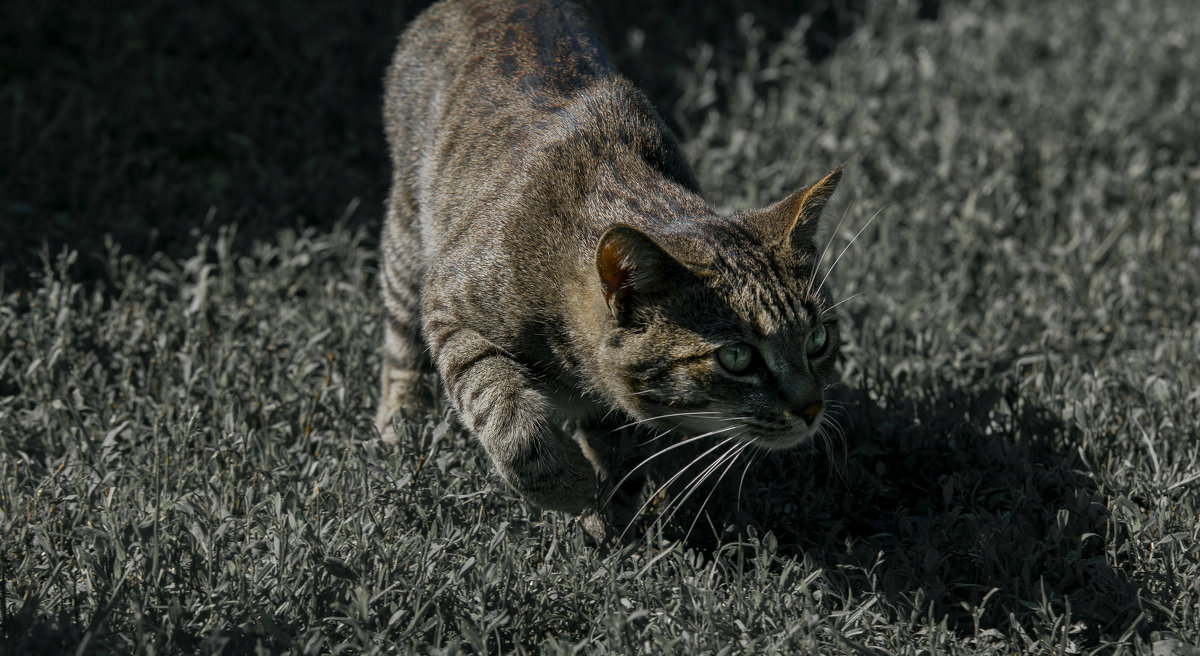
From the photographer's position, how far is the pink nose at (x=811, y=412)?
10.3 feet

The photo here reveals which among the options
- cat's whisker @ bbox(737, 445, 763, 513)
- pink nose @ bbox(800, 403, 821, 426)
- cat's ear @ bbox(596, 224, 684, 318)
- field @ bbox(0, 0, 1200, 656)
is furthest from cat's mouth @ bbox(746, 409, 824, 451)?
cat's ear @ bbox(596, 224, 684, 318)

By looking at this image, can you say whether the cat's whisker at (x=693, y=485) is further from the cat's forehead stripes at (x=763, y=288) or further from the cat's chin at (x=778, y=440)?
the cat's forehead stripes at (x=763, y=288)

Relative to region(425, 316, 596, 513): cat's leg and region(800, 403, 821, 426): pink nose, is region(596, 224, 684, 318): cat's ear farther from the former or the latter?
region(800, 403, 821, 426): pink nose

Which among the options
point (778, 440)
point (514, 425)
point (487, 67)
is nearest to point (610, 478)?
point (514, 425)

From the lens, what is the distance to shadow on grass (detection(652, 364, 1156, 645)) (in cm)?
323

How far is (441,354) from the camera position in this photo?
352cm

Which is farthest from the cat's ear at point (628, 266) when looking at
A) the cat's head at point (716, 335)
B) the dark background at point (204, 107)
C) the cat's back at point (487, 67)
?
the dark background at point (204, 107)

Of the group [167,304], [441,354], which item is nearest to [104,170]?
[167,304]

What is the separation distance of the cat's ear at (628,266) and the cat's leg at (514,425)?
418 millimetres

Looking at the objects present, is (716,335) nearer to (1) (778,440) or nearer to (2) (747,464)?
(1) (778,440)

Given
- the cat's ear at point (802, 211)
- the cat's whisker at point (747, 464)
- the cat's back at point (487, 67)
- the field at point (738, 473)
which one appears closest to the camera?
the field at point (738, 473)

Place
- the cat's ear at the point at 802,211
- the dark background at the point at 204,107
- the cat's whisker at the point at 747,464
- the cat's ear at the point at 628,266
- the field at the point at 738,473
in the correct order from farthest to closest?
the dark background at the point at 204,107 < the cat's whisker at the point at 747,464 < the cat's ear at the point at 802,211 < the field at the point at 738,473 < the cat's ear at the point at 628,266

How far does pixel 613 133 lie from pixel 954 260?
7.11ft

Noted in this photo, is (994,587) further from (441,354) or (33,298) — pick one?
(33,298)
